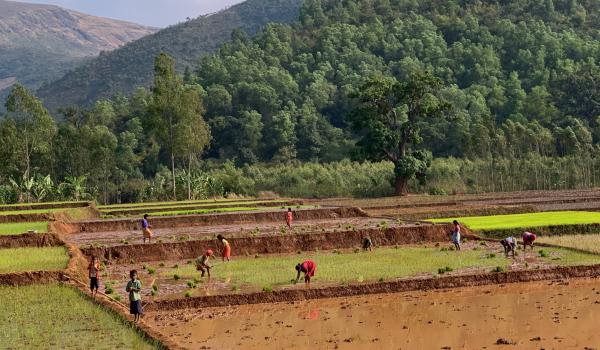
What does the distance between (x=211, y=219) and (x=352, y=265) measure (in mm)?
20388

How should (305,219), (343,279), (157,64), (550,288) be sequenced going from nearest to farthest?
(550,288) → (343,279) → (305,219) → (157,64)

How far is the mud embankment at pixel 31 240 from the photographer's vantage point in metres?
34.2

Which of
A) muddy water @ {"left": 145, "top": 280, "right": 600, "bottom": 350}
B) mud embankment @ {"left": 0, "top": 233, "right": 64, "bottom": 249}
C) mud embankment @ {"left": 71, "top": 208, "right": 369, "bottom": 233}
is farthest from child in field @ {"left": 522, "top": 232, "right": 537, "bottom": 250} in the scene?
mud embankment @ {"left": 71, "top": 208, "right": 369, "bottom": 233}

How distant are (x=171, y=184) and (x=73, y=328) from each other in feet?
212

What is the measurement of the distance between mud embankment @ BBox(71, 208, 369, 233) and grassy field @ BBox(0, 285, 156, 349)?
21703 mm

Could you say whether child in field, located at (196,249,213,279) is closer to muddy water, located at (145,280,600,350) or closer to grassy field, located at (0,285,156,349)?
muddy water, located at (145,280,600,350)

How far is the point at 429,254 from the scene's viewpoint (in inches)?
1195

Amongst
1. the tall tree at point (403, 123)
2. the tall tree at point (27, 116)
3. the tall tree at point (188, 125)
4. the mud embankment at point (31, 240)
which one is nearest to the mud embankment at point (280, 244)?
the mud embankment at point (31, 240)

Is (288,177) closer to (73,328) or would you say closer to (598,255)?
(598,255)

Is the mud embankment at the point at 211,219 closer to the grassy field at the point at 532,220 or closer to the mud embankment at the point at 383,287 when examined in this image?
the grassy field at the point at 532,220

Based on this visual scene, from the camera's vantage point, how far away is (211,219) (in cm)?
4678

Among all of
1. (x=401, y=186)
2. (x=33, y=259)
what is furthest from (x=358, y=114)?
(x=33, y=259)

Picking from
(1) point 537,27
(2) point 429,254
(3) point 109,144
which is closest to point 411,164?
(3) point 109,144

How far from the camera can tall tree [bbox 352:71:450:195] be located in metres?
73.9
